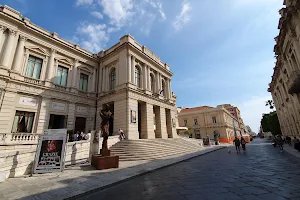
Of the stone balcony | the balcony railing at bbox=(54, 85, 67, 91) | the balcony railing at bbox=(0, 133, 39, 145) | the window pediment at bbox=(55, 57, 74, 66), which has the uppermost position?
the window pediment at bbox=(55, 57, 74, 66)

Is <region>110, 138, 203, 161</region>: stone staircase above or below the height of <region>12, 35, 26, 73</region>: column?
below

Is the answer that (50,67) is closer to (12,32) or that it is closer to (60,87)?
(60,87)

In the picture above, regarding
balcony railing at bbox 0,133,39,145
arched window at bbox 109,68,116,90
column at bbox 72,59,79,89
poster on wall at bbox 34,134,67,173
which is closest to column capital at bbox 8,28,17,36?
column at bbox 72,59,79,89

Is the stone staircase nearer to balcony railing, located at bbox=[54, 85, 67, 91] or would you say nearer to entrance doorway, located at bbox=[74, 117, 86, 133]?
entrance doorway, located at bbox=[74, 117, 86, 133]

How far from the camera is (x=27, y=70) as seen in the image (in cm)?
1484

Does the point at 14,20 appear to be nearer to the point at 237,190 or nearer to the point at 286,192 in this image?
the point at 237,190

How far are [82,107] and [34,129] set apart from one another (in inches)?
206

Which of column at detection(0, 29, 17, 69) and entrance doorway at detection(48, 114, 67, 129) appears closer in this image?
column at detection(0, 29, 17, 69)

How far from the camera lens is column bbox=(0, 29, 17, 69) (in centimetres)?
1297

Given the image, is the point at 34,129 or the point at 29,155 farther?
the point at 34,129

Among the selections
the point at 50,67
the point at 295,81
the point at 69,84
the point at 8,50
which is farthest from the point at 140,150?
the point at 8,50

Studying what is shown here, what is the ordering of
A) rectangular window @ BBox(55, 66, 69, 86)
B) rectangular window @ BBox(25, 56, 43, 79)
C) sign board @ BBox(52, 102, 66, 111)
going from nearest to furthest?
rectangular window @ BBox(25, 56, 43, 79) < sign board @ BBox(52, 102, 66, 111) < rectangular window @ BBox(55, 66, 69, 86)

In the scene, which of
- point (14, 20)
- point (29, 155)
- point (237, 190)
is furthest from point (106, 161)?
point (14, 20)

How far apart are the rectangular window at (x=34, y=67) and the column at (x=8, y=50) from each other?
171 cm
